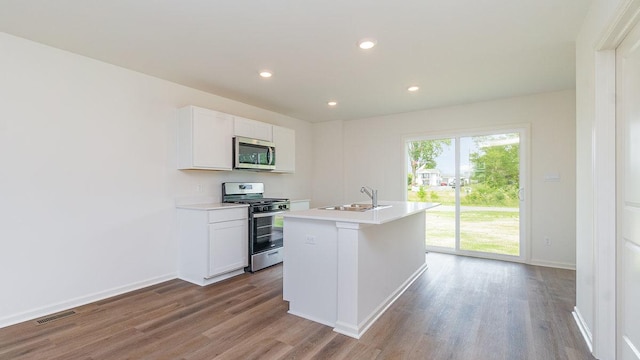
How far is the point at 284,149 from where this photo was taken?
503 centimetres

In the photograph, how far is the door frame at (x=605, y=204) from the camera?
6.20ft

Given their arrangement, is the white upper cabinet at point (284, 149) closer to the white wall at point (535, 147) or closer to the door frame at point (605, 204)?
the white wall at point (535, 147)

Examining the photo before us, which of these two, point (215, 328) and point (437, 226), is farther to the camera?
point (437, 226)

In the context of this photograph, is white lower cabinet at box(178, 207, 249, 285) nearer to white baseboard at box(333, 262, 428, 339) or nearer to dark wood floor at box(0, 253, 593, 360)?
dark wood floor at box(0, 253, 593, 360)

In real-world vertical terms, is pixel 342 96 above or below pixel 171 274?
above

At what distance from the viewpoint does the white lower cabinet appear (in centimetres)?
346

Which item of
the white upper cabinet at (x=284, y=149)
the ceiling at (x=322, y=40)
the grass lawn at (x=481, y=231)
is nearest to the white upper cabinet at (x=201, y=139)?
the ceiling at (x=322, y=40)

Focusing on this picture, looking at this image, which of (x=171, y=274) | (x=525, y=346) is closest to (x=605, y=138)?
(x=525, y=346)

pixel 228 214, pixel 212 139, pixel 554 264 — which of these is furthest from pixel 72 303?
pixel 554 264

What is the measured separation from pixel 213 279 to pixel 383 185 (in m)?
3.28

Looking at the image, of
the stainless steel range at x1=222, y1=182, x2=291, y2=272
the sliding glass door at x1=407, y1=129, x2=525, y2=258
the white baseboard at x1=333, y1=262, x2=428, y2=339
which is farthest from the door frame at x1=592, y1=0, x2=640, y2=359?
the stainless steel range at x1=222, y1=182, x2=291, y2=272

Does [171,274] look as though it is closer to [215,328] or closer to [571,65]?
[215,328]

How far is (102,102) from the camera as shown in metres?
3.08

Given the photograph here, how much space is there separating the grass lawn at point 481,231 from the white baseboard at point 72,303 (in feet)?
13.7
